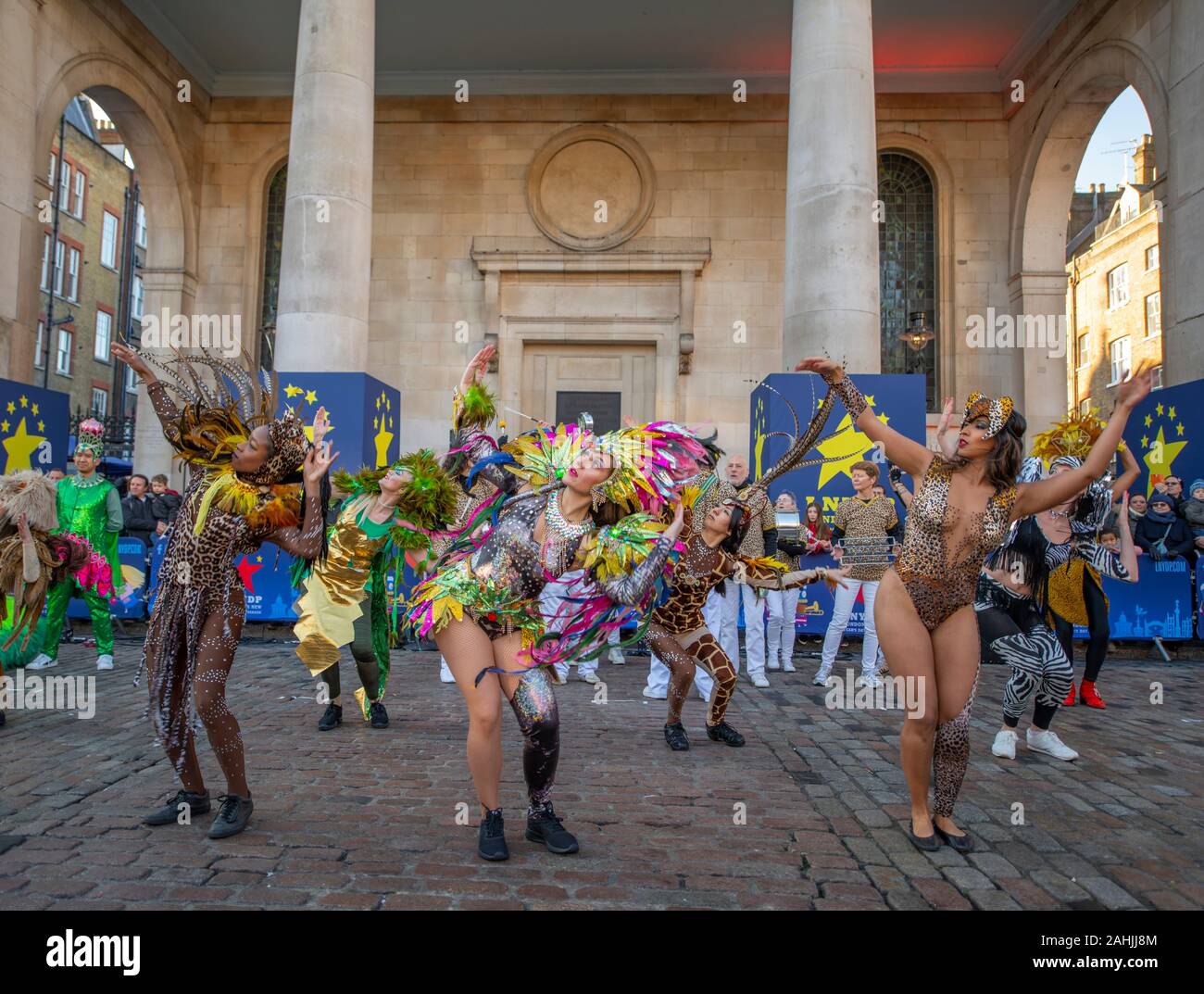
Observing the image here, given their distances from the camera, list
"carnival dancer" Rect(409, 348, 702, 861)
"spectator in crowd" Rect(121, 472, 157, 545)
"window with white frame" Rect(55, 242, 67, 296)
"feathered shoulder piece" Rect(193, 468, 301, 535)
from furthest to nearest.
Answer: "window with white frame" Rect(55, 242, 67, 296), "spectator in crowd" Rect(121, 472, 157, 545), "feathered shoulder piece" Rect(193, 468, 301, 535), "carnival dancer" Rect(409, 348, 702, 861)

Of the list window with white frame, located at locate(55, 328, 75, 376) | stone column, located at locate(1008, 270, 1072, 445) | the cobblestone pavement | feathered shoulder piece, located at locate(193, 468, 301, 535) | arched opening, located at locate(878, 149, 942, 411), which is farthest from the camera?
window with white frame, located at locate(55, 328, 75, 376)

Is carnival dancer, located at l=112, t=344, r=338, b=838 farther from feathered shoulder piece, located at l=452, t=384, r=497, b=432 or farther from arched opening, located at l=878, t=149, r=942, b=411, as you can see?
arched opening, located at l=878, t=149, r=942, b=411

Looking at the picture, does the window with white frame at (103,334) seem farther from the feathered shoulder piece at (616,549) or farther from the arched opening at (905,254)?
the feathered shoulder piece at (616,549)

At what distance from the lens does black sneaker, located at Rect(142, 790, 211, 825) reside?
393 centimetres

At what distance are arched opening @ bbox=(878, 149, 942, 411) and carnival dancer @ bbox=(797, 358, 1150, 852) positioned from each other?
13057 millimetres

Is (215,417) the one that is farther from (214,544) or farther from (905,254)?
(905,254)

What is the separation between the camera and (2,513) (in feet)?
20.0

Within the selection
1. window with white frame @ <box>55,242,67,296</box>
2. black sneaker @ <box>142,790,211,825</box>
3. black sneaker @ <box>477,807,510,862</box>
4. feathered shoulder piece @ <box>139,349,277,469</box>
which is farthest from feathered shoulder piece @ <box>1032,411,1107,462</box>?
window with white frame @ <box>55,242,67,296</box>

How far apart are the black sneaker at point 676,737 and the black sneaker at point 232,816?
2.74m

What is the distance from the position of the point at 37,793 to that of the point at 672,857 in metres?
3.43

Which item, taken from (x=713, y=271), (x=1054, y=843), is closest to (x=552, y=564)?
(x=1054, y=843)

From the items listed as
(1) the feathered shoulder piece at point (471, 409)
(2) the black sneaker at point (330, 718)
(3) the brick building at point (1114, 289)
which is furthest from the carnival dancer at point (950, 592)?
(3) the brick building at point (1114, 289)

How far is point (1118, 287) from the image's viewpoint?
34.7 meters

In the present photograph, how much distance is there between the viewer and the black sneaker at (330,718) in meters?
5.98
